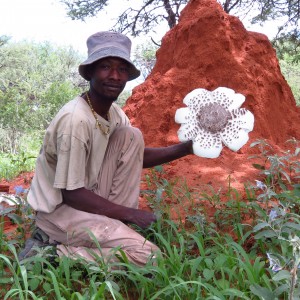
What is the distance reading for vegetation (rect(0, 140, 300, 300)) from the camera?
185 cm

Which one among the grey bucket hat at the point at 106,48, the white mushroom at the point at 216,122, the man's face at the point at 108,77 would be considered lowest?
the white mushroom at the point at 216,122

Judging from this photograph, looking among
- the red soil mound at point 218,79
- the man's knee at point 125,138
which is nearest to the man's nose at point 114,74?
the man's knee at point 125,138

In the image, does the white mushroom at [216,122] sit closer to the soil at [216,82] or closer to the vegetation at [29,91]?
the soil at [216,82]

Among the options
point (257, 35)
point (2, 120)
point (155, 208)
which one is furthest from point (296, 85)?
point (155, 208)

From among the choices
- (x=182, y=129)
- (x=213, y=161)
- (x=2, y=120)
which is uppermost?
(x=182, y=129)

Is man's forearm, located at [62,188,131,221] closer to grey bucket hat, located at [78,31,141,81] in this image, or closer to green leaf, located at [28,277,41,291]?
green leaf, located at [28,277,41,291]

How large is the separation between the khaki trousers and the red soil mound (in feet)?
3.52

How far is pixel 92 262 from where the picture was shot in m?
2.16

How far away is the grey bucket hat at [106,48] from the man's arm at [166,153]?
1.60 ft

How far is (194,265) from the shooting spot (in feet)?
6.72

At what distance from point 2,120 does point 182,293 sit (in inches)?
357

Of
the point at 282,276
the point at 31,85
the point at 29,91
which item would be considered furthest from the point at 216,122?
the point at 31,85

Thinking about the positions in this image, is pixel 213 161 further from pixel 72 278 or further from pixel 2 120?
pixel 2 120

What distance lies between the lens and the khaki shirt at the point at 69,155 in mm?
2207
